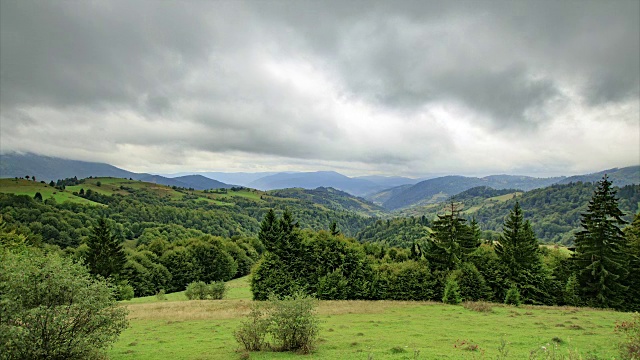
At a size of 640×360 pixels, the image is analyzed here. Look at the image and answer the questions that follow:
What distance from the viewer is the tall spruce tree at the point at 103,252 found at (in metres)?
67.4

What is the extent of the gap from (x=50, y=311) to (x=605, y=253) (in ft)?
191

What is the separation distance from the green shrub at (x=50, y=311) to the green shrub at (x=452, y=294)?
42.5 meters

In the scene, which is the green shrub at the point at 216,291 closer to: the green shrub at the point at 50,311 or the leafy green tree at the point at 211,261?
the green shrub at the point at 50,311

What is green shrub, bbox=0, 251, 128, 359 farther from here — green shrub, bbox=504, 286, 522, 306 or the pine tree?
green shrub, bbox=504, 286, 522, 306

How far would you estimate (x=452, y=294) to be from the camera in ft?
148

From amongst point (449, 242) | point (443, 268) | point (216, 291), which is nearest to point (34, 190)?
point (216, 291)

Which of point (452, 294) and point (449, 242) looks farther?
point (449, 242)

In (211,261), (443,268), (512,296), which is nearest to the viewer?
(512,296)

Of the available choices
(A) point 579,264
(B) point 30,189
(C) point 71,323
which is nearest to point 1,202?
(B) point 30,189

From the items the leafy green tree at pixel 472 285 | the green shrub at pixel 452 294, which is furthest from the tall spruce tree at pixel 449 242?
the green shrub at pixel 452 294

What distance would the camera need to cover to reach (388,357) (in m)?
17.0

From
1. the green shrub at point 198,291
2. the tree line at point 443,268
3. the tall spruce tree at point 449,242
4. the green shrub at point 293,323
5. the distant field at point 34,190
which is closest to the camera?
the green shrub at point 293,323

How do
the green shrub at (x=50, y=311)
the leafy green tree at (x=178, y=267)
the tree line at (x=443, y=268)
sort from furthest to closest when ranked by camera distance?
the leafy green tree at (x=178, y=267), the tree line at (x=443, y=268), the green shrub at (x=50, y=311)

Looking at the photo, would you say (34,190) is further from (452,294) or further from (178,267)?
(452,294)
